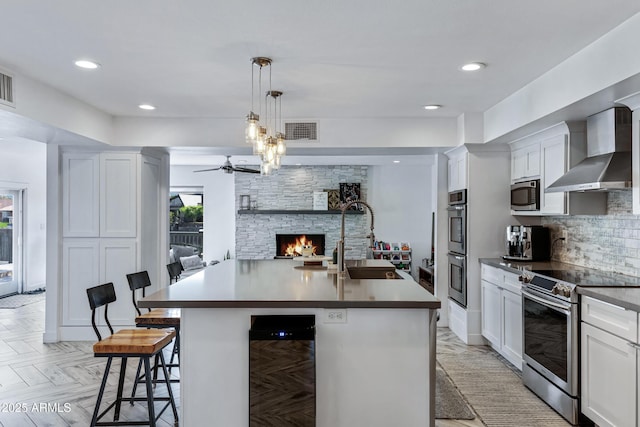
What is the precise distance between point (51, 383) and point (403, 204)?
7.09 m

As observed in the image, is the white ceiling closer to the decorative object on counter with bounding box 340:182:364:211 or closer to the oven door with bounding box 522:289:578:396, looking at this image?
the oven door with bounding box 522:289:578:396

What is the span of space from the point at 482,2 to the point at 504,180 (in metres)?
2.94

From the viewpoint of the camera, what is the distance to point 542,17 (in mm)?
2408

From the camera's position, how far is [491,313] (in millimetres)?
4492

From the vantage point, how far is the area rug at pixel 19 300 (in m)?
6.93

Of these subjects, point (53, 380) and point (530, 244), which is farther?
point (530, 244)

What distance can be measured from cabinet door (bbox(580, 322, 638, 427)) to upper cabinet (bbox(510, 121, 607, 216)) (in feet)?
3.85

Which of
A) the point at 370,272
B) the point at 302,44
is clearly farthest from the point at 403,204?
the point at 302,44

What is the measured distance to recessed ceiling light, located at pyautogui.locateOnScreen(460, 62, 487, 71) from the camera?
3169 mm

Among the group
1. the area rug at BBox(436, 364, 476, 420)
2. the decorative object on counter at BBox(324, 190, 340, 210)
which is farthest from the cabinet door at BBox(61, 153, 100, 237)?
the decorative object on counter at BBox(324, 190, 340, 210)

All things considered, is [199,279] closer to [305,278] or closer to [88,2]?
[305,278]

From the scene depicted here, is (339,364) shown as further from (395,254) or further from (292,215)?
(292,215)

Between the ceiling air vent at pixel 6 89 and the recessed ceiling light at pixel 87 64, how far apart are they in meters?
0.52

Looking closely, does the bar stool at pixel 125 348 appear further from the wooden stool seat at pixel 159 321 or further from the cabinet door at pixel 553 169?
the cabinet door at pixel 553 169
